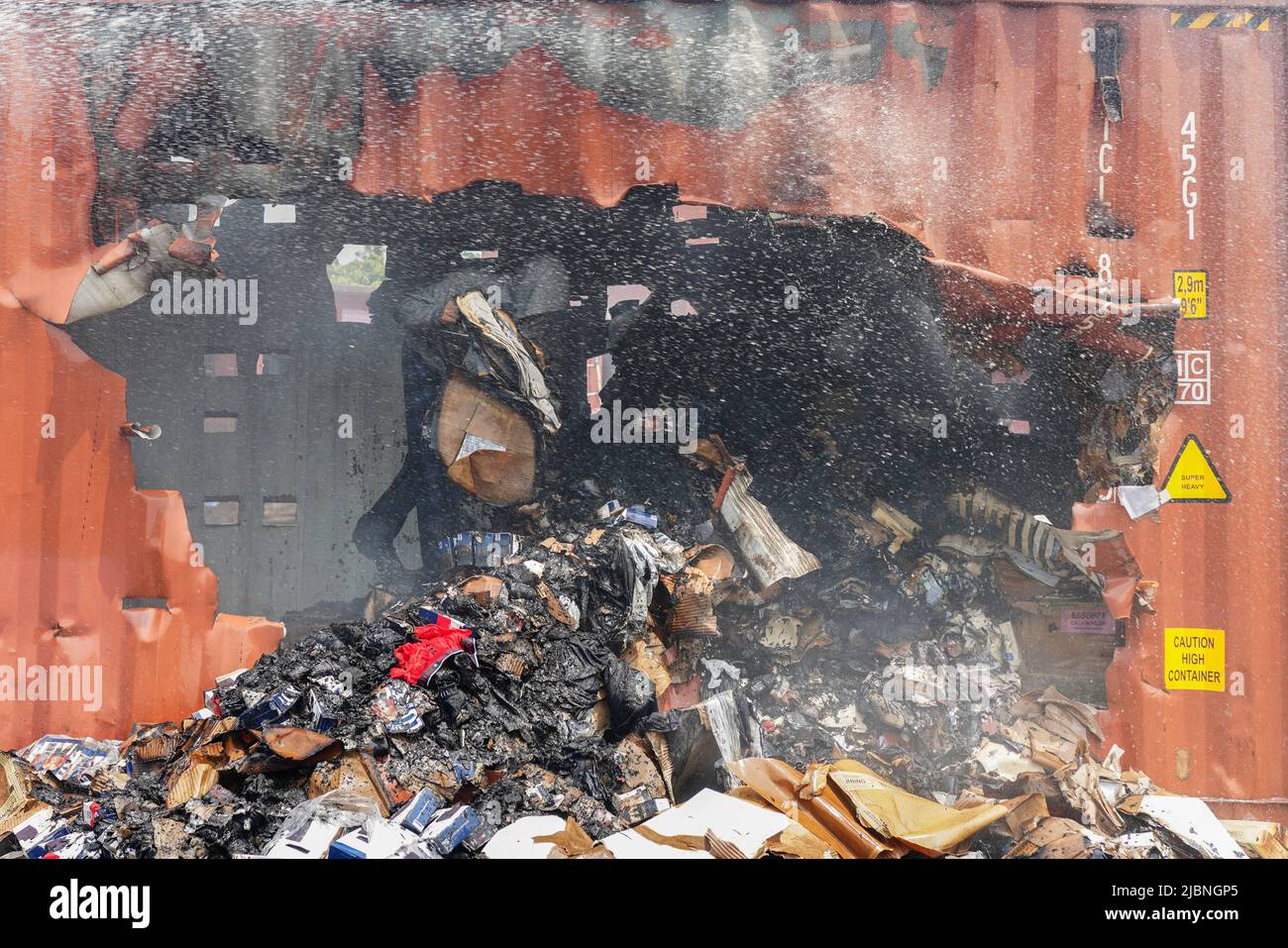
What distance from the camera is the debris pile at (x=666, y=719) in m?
2.58

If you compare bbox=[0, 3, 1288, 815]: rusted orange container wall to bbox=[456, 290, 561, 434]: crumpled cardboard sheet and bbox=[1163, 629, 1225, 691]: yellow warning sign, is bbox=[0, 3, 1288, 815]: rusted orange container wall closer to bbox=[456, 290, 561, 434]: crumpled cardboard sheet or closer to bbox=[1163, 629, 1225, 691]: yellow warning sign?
bbox=[1163, 629, 1225, 691]: yellow warning sign

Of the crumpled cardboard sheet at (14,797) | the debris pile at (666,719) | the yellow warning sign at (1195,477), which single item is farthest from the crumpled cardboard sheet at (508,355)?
the yellow warning sign at (1195,477)

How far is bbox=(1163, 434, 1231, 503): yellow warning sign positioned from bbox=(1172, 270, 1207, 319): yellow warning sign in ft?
1.59

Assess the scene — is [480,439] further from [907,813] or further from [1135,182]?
[1135,182]

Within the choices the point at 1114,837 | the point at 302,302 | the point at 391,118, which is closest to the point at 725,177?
the point at 391,118

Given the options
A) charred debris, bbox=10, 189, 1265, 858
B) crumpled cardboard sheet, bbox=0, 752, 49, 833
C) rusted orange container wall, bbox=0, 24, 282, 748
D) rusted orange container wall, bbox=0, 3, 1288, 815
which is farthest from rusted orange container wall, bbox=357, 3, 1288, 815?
crumpled cardboard sheet, bbox=0, 752, 49, 833

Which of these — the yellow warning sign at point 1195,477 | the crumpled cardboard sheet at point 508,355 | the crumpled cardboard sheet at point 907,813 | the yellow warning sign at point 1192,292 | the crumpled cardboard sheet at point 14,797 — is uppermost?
the yellow warning sign at point 1192,292

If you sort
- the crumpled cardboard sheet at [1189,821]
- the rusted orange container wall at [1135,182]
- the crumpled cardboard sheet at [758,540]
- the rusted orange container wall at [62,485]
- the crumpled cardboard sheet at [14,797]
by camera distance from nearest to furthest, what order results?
the crumpled cardboard sheet at [14,797], the crumpled cardboard sheet at [1189,821], the rusted orange container wall at [62,485], the rusted orange container wall at [1135,182], the crumpled cardboard sheet at [758,540]

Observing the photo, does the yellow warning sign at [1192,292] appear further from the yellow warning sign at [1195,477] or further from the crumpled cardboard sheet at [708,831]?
the crumpled cardboard sheet at [708,831]

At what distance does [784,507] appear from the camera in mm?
3346

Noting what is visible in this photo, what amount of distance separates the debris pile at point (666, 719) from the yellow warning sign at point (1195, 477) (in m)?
0.36

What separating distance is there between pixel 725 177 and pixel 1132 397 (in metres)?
1.84

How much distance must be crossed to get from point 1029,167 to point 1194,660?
2061 millimetres

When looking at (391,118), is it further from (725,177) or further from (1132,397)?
(1132,397)
